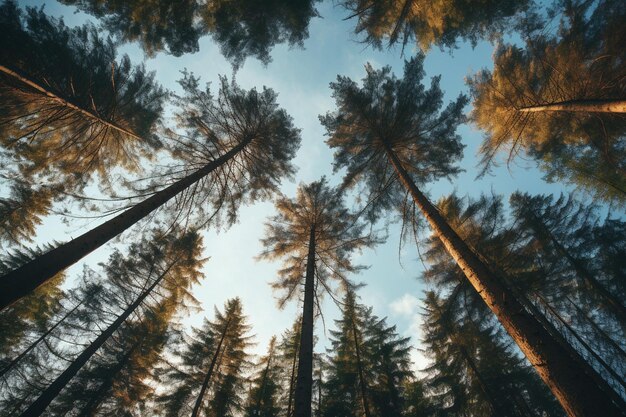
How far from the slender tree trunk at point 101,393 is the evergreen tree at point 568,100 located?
1695 centimetres

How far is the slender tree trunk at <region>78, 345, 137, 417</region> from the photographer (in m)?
10.4

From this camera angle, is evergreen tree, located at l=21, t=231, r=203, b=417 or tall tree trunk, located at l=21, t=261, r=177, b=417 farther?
evergreen tree, located at l=21, t=231, r=203, b=417

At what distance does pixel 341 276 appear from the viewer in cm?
1119

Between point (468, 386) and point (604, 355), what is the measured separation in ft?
16.4

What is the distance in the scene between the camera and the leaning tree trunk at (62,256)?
3703mm

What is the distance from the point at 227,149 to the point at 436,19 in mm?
8373

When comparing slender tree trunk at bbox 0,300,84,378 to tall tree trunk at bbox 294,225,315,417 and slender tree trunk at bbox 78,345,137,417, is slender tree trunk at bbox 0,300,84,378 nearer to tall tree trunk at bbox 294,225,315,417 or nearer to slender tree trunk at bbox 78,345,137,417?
slender tree trunk at bbox 78,345,137,417

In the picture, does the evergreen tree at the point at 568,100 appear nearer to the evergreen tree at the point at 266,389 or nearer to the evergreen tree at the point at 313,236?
the evergreen tree at the point at 313,236

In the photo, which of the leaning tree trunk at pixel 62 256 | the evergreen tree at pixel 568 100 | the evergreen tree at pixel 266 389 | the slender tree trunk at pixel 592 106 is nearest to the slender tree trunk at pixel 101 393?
the evergreen tree at pixel 266 389

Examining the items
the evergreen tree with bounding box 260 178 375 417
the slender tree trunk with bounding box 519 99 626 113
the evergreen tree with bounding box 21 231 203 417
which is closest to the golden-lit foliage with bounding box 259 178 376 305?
the evergreen tree with bounding box 260 178 375 417

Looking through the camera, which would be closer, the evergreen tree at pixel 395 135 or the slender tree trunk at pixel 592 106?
the slender tree trunk at pixel 592 106

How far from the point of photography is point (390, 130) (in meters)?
9.51

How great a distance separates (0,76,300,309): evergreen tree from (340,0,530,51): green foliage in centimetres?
433

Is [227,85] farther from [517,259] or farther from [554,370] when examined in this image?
[517,259]
